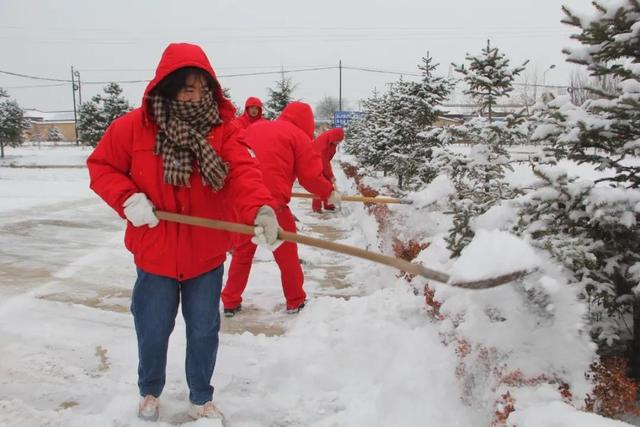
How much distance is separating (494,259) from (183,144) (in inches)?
60.4

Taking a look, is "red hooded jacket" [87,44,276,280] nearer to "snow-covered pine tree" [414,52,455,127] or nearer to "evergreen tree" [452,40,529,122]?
"evergreen tree" [452,40,529,122]

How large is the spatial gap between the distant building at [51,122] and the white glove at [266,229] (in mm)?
85071

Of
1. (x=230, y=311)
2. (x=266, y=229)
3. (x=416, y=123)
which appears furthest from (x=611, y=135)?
(x=416, y=123)

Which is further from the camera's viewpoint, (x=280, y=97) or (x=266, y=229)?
(x=280, y=97)

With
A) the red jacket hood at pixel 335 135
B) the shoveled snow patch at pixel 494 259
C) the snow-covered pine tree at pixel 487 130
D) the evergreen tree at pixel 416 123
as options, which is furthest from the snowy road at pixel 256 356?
the evergreen tree at pixel 416 123

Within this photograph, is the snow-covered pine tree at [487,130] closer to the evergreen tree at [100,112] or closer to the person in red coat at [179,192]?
the person in red coat at [179,192]

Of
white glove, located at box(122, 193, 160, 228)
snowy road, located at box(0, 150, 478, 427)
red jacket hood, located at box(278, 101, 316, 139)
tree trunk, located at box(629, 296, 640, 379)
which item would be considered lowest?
snowy road, located at box(0, 150, 478, 427)

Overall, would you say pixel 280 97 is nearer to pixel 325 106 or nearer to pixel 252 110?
pixel 252 110

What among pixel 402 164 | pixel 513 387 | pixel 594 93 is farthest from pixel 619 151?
pixel 402 164

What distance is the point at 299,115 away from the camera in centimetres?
478

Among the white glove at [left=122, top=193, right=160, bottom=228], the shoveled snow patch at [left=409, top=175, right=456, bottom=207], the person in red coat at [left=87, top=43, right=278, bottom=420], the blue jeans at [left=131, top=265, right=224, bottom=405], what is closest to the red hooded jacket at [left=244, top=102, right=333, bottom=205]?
the shoveled snow patch at [left=409, top=175, right=456, bottom=207]

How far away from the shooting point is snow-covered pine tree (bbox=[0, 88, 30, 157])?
3606 cm

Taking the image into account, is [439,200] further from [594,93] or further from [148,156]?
[148,156]

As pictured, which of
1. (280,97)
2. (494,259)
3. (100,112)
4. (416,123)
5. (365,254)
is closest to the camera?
(494,259)
